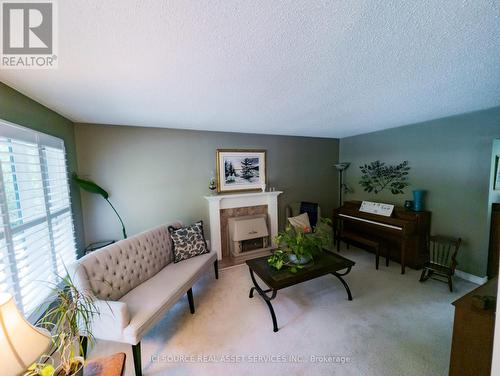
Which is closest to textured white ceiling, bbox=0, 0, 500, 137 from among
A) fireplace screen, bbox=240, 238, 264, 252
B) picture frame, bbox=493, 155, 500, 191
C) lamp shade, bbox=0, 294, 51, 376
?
picture frame, bbox=493, 155, 500, 191

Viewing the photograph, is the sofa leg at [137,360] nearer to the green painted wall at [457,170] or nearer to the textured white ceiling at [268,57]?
the textured white ceiling at [268,57]

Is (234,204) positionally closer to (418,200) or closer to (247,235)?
(247,235)

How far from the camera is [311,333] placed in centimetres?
185

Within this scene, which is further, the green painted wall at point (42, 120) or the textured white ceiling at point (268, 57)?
the green painted wall at point (42, 120)

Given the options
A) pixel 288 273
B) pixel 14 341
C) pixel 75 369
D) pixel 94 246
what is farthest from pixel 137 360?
pixel 94 246

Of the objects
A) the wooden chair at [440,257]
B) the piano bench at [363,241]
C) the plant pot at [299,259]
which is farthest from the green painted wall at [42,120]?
the wooden chair at [440,257]

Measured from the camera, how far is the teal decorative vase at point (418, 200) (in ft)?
9.77

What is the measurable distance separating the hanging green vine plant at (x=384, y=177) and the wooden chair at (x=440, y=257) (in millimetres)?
939

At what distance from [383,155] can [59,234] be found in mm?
5018

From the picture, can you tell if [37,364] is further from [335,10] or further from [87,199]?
[87,199]

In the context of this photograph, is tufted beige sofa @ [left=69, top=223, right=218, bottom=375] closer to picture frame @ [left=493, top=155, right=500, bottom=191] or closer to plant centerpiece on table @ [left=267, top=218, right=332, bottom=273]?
plant centerpiece on table @ [left=267, top=218, right=332, bottom=273]

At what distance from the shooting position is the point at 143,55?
116 cm

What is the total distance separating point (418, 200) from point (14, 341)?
14.0ft

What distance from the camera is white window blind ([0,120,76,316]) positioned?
54.6 inches
